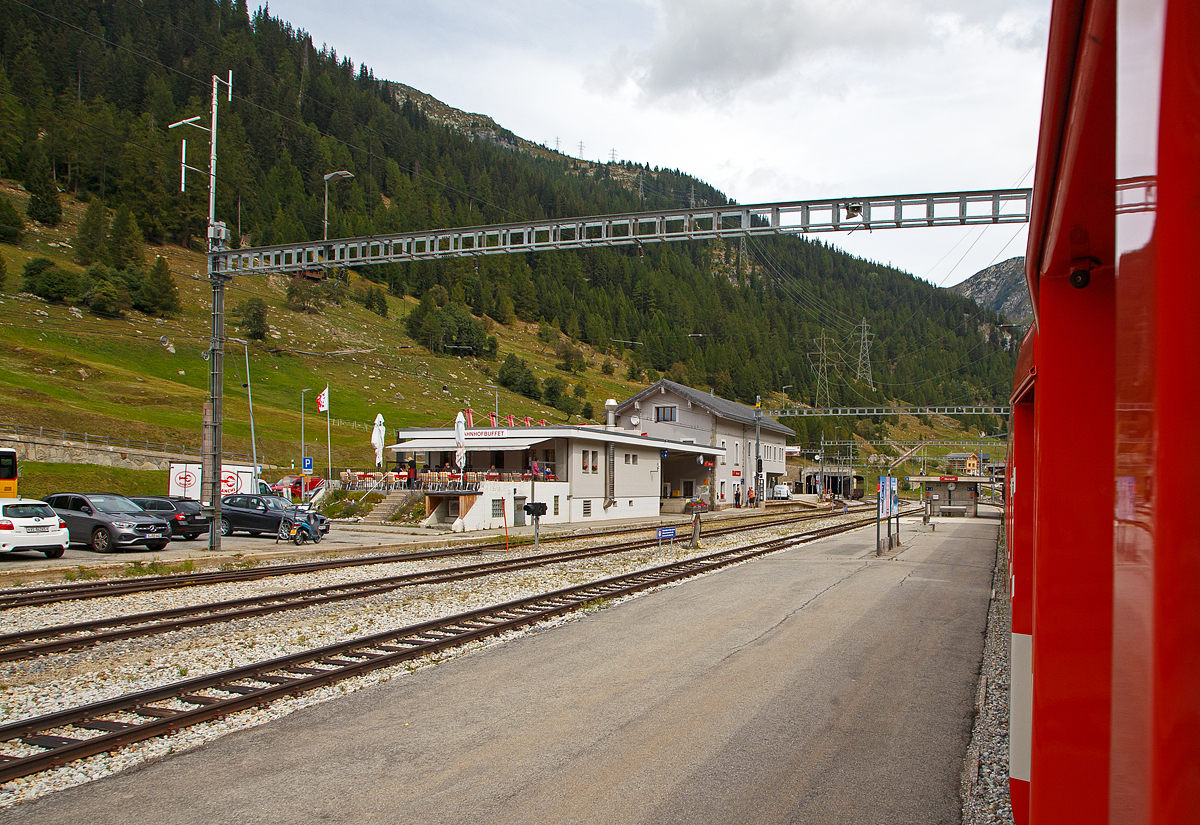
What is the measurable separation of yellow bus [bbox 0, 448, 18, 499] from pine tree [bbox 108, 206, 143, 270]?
7993 cm

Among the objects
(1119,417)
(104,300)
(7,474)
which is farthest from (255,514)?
(104,300)

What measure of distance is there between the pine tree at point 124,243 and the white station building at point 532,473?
2731 inches

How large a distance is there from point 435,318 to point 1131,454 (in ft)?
427

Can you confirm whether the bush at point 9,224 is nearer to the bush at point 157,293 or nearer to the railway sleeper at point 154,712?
the bush at point 157,293

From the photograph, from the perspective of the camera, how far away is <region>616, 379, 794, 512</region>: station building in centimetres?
6203

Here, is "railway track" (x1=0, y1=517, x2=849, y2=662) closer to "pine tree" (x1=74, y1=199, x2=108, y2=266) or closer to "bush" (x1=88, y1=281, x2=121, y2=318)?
"bush" (x1=88, y1=281, x2=121, y2=318)

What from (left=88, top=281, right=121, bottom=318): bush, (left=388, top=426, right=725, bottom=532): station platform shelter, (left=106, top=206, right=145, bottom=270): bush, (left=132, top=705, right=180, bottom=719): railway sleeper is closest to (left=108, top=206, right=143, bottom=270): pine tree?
(left=106, top=206, right=145, bottom=270): bush

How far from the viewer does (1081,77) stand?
5.99 feet

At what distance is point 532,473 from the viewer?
39812 mm

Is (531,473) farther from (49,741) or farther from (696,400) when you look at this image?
(49,741)

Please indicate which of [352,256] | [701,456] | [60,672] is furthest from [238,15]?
[60,672]

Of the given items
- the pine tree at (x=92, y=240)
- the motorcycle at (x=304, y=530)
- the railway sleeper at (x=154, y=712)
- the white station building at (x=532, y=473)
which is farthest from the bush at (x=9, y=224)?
the railway sleeper at (x=154, y=712)

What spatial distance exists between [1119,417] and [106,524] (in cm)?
2761

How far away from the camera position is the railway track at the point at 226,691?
723 centimetres
